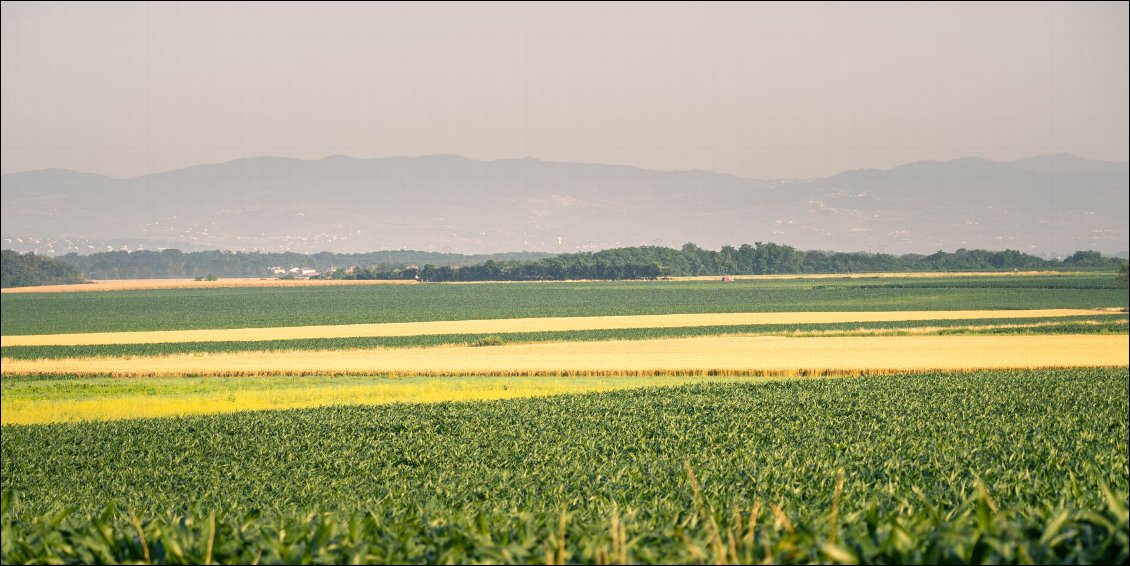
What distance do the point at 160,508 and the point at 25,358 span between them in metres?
55.1

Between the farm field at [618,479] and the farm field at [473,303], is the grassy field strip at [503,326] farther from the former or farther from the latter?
the farm field at [618,479]

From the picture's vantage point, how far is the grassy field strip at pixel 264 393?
41812mm

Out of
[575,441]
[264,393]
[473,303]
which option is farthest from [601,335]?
[473,303]

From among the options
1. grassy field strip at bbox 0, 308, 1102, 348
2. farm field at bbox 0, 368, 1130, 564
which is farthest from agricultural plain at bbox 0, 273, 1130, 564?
grassy field strip at bbox 0, 308, 1102, 348

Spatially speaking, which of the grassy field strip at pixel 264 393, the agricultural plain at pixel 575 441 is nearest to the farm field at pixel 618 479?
the agricultural plain at pixel 575 441

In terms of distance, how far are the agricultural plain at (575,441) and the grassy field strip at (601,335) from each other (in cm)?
47

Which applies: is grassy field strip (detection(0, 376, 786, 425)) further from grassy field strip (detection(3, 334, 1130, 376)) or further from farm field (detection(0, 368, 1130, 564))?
farm field (detection(0, 368, 1130, 564))

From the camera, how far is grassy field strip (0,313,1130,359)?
71312 mm

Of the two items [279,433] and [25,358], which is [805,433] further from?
[25,358]

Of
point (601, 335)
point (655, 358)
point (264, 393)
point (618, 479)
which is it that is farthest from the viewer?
point (601, 335)

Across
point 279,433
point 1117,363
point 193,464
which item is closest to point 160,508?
point 193,464

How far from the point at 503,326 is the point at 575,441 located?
64.6m

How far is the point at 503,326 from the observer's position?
90250mm

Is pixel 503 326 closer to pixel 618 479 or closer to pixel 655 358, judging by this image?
pixel 655 358
